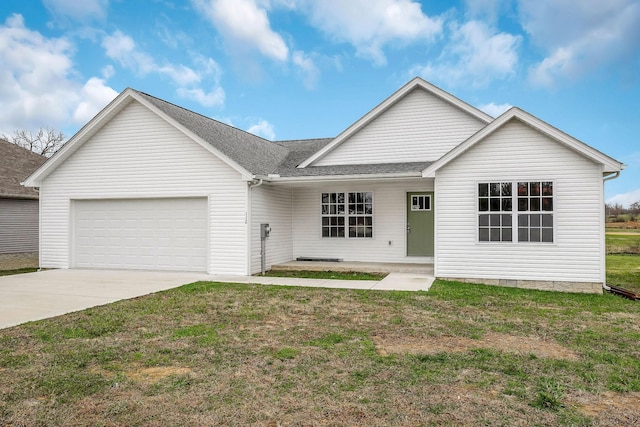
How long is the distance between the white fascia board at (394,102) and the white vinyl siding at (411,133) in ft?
0.47

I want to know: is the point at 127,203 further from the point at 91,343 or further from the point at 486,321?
the point at 486,321

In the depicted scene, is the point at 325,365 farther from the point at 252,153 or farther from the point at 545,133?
the point at 252,153

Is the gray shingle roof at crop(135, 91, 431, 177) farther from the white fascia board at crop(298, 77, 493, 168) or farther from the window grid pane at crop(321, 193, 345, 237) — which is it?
the window grid pane at crop(321, 193, 345, 237)

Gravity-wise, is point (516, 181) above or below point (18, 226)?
above

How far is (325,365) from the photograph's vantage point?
4.78m

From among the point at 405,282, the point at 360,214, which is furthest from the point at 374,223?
the point at 405,282

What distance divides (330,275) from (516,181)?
17.1 ft

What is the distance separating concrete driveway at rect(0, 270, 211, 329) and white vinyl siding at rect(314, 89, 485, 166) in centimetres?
601

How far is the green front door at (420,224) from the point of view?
1310cm

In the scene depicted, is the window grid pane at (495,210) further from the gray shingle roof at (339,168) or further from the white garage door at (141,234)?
the white garage door at (141,234)

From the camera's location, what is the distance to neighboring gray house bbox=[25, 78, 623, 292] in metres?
9.99

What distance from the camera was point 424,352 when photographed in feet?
17.3

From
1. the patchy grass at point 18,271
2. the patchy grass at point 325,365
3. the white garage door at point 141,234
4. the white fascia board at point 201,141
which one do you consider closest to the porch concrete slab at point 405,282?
the patchy grass at point 325,365

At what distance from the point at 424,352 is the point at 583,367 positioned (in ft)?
5.45
